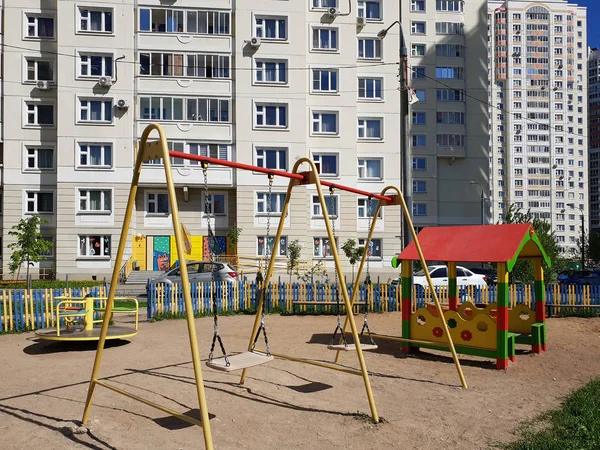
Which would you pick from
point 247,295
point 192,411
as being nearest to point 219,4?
point 247,295

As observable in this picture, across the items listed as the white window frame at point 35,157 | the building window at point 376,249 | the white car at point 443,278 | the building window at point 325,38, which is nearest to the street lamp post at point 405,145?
the white car at point 443,278

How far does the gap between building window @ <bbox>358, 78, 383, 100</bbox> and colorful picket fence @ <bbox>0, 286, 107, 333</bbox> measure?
28.1 meters

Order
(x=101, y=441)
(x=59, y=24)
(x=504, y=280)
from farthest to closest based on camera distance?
(x=59, y=24), (x=504, y=280), (x=101, y=441)

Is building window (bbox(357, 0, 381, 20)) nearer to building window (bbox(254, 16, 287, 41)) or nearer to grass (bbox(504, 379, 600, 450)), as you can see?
building window (bbox(254, 16, 287, 41))

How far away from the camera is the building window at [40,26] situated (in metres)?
35.4

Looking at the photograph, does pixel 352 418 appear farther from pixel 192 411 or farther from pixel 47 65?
pixel 47 65

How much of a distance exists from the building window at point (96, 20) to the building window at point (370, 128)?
16.9m

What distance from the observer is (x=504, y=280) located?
33.0 ft

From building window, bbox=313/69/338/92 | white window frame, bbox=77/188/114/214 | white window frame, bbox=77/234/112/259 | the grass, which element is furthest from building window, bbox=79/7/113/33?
the grass

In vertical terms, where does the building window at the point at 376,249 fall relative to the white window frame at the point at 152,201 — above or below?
below

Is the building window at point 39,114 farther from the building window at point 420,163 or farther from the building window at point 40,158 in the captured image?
the building window at point 420,163

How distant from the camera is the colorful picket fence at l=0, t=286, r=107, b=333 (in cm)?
1448

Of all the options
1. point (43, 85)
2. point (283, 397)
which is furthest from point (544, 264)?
point (43, 85)

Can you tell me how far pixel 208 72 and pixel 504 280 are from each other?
28.8 m
